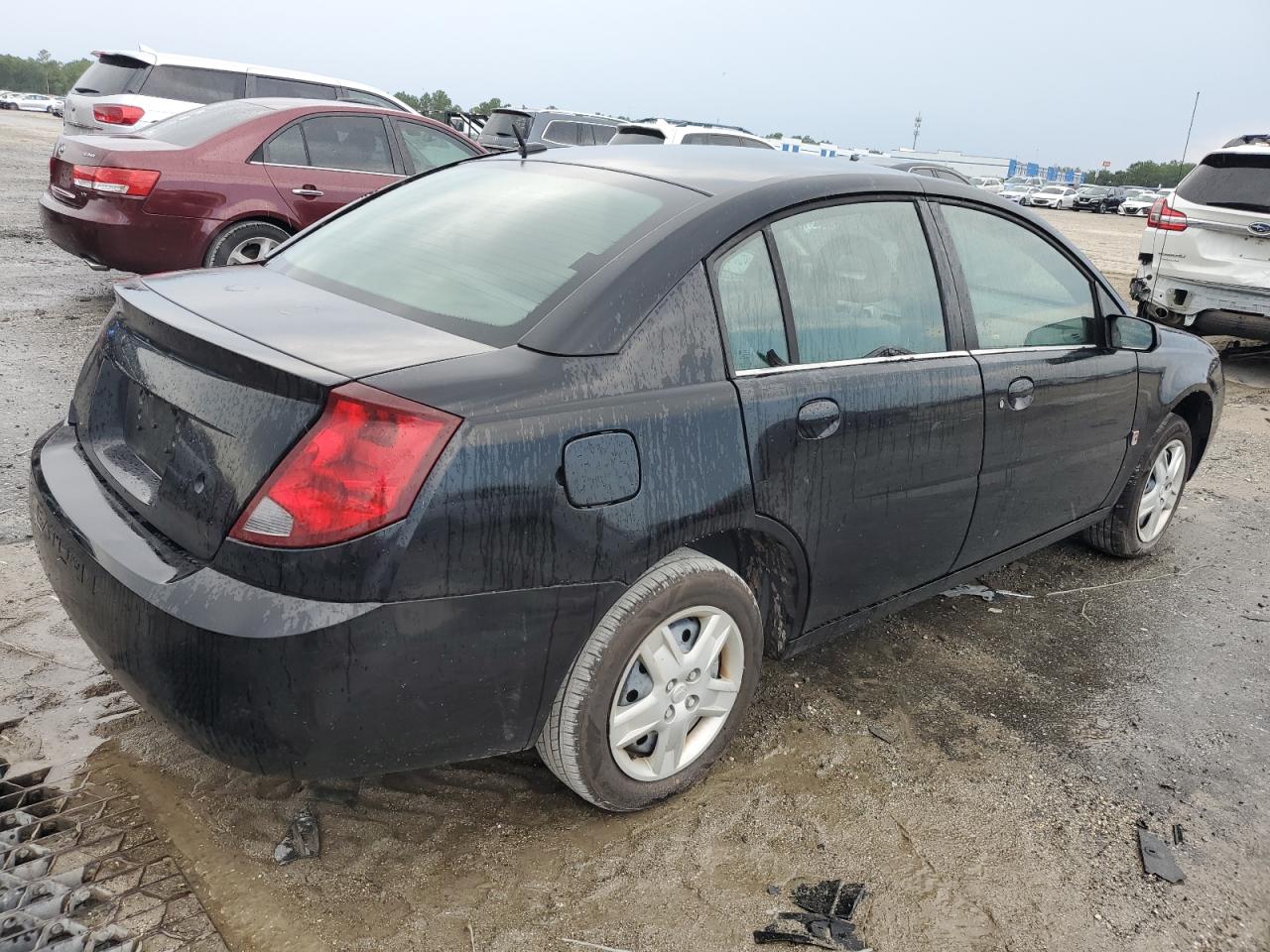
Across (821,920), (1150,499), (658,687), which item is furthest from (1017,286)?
(821,920)

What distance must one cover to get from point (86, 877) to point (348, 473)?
1.13m

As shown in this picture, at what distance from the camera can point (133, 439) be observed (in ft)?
7.97

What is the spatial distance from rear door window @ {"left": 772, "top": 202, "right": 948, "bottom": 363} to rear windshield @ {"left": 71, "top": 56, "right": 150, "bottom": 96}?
9.95m

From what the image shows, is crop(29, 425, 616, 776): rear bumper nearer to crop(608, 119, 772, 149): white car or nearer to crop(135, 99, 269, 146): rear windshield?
crop(135, 99, 269, 146): rear windshield

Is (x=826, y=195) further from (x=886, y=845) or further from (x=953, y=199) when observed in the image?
(x=886, y=845)

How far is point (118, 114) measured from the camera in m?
10.4

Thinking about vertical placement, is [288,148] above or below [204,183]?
above

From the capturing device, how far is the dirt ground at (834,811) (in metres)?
2.32

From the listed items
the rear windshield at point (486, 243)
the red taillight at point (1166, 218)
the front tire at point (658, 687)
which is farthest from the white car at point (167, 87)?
the front tire at point (658, 687)

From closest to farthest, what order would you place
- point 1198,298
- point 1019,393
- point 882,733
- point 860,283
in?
point 860,283 < point 882,733 < point 1019,393 < point 1198,298

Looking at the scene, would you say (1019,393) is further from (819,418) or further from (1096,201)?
(1096,201)

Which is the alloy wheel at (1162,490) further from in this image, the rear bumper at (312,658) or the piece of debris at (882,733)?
the rear bumper at (312,658)

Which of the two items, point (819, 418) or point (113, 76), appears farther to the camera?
point (113, 76)

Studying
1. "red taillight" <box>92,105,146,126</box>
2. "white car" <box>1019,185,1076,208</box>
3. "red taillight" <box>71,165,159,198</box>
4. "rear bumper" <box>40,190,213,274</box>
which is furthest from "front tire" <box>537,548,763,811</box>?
"white car" <box>1019,185,1076,208</box>
